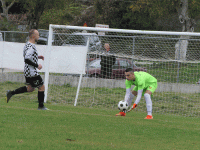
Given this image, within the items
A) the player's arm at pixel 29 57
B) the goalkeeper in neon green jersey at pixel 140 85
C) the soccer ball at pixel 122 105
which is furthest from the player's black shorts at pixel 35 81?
the goalkeeper in neon green jersey at pixel 140 85

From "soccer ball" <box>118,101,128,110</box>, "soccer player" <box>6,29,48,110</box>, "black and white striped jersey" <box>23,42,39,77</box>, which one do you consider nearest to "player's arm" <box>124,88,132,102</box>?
"soccer ball" <box>118,101,128,110</box>

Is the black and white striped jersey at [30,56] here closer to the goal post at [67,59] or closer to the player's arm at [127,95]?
the player's arm at [127,95]

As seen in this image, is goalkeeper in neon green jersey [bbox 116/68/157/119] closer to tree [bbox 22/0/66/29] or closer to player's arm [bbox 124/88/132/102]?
player's arm [bbox 124/88/132/102]

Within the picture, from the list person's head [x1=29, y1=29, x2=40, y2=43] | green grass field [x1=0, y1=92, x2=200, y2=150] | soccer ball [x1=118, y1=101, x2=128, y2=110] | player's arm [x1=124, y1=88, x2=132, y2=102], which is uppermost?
person's head [x1=29, y1=29, x2=40, y2=43]

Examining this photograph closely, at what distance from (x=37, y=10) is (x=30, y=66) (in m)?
9.54

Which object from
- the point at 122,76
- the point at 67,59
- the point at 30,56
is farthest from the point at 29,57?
the point at 122,76

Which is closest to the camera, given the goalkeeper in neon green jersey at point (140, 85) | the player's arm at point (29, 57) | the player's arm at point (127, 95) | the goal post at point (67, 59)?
the player's arm at point (29, 57)

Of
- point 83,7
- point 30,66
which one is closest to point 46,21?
point 83,7

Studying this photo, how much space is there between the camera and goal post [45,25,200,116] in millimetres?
10719

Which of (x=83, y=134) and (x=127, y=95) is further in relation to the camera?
(x=127, y=95)

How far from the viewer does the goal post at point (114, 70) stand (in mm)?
10719

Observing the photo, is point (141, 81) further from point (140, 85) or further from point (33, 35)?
point (33, 35)

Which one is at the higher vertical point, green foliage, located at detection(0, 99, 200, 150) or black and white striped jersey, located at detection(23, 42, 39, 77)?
black and white striped jersey, located at detection(23, 42, 39, 77)

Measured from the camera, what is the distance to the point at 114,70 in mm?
12555
